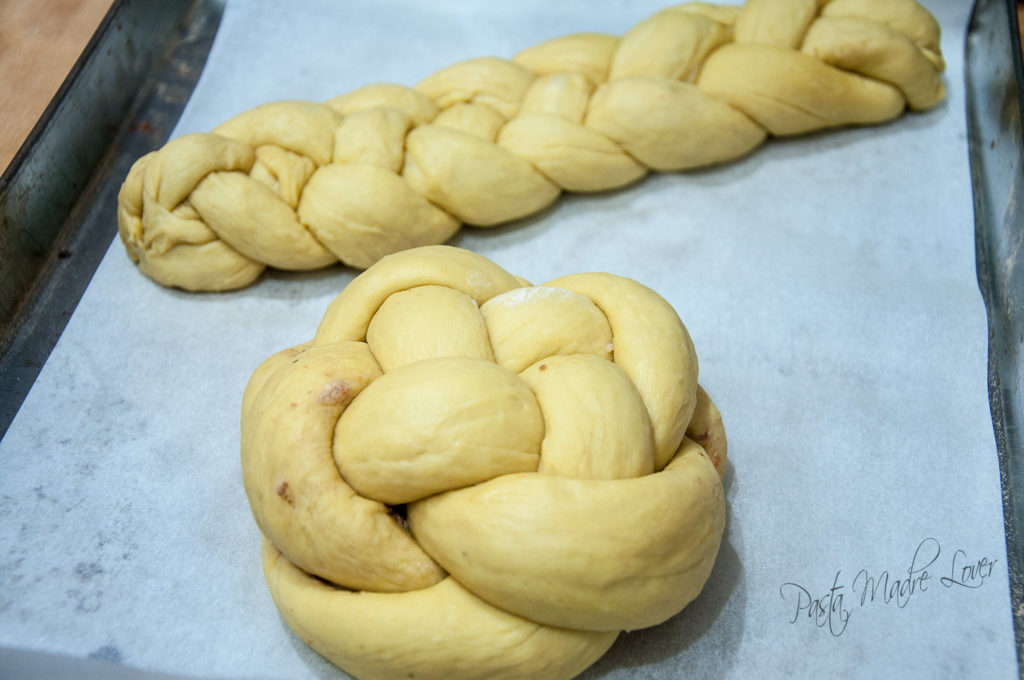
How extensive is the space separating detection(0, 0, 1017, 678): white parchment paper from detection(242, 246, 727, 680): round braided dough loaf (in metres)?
0.22

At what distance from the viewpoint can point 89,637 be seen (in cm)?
138

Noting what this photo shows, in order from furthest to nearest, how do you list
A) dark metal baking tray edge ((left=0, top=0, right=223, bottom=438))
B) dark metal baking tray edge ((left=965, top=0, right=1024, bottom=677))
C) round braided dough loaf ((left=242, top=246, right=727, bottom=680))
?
dark metal baking tray edge ((left=0, top=0, right=223, bottom=438)) < dark metal baking tray edge ((left=965, top=0, right=1024, bottom=677)) < round braided dough loaf ((left=242, top=246, right=727, bottom=680))

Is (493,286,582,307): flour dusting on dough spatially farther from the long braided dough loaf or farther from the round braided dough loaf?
the long braided dough loaf

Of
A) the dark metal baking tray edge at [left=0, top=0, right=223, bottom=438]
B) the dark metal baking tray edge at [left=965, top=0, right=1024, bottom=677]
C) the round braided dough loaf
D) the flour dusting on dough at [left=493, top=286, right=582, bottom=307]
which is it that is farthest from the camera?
the dark metal baking tray edge at [left=0, top=0, right=223, bottom=438]

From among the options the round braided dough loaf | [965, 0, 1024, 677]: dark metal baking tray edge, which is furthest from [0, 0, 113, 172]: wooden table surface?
[965, 0, 1024, 677]: dark metal baking tray edge

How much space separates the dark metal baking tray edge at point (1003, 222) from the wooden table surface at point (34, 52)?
77.7 inches

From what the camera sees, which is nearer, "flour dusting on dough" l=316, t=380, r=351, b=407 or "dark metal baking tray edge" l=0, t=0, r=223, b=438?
"flour dusting on dough" l=316, t=380, r=351, b=407

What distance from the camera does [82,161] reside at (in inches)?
78.4

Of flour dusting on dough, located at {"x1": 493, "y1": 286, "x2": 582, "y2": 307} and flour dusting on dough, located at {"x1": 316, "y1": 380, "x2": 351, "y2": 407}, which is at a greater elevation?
flour dusting on dough, located at {"x1": 493, "y1": 286, "x2": 582, "y2": 307}

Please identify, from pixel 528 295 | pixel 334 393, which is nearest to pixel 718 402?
pixel 528 295

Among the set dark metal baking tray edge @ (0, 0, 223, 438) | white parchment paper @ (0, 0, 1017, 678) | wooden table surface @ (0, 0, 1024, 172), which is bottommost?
white parchment paper @ (0, 0, 1017, 678)

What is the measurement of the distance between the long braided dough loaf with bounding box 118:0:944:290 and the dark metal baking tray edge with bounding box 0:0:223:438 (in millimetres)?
181

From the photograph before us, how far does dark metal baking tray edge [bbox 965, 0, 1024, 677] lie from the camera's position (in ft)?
5.32

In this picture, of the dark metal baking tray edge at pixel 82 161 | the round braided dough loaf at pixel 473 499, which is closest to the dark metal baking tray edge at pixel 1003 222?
the round braided dough loaf at pixel 473 499
